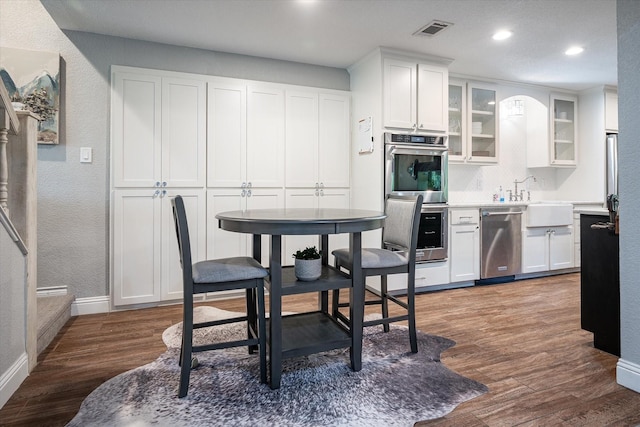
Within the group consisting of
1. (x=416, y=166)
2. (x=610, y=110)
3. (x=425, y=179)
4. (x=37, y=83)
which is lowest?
(x=425, y=179)

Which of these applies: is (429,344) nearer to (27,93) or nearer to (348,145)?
(348,145)

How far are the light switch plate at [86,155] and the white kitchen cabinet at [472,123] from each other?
3.62m

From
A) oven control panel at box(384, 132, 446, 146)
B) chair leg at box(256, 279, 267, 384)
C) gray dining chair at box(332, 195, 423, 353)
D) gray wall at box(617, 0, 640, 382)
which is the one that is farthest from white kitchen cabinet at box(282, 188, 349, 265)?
gray wall at box(617, 0, 640, 382)

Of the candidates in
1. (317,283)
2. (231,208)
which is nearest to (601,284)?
(317,283)

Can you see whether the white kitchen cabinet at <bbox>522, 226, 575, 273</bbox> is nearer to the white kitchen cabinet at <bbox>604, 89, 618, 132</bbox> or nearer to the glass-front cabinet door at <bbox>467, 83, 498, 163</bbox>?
the glass-front cabinet door at <bbox>467, 83, 498, 163</bbox>

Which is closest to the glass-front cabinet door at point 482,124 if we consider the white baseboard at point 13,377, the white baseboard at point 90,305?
the white baseboard at point 90,305

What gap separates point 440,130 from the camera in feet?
12.9

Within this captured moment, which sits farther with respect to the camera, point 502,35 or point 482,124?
point 482,124

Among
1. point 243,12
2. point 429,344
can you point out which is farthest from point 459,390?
point 243,12

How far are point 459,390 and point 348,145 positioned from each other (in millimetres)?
2789

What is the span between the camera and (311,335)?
2.09 m

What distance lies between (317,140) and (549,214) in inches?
113

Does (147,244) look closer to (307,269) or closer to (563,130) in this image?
(307,269)

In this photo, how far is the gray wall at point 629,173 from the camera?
1.85 m
